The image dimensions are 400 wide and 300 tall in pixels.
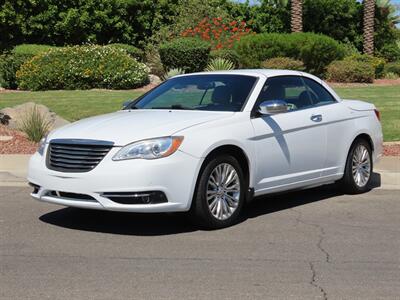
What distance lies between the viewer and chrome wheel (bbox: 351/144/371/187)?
9.19 m

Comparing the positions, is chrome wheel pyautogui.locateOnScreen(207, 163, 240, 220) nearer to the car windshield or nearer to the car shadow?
the car shadow

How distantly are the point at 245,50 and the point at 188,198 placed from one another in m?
22.1

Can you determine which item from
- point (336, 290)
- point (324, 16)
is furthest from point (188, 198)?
point (324, 16)

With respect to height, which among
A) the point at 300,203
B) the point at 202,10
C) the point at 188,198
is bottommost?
the point at 300,203

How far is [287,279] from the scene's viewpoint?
5.60 meters

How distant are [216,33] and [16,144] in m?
18.8

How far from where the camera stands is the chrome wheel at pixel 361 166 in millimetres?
9188

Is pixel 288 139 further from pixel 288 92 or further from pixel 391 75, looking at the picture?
pixel 391 75

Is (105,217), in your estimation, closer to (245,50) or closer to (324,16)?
(245,50)

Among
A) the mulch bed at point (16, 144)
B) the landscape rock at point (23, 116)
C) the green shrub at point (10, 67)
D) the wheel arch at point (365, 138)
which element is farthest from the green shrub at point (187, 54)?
the wheel arch at point (365, 138)

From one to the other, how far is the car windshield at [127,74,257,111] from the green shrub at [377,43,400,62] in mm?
32091

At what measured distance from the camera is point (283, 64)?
2636 centimetres

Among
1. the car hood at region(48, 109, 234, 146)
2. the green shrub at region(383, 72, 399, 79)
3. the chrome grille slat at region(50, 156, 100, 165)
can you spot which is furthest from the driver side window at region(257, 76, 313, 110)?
the green shrub at region(383, 72, 399, 79)

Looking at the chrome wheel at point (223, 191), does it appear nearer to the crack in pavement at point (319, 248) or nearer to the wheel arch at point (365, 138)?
the crack in pavement at point (319, 248)
